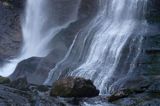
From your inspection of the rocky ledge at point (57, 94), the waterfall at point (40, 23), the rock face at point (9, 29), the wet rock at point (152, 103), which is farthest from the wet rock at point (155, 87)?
the rock face at point (9, 29)

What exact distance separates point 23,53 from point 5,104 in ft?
98.9

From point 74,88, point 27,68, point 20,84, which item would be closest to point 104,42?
point 27,68

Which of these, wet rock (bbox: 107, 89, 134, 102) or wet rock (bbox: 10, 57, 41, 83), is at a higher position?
wet rock (bbox: 10, 57, 41, 83)

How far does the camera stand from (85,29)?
4266 centimetres

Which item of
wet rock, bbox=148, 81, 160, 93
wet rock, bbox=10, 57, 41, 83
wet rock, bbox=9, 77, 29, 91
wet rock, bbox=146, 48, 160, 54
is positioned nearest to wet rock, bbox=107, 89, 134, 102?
wet rock, bbox=148, 81, 160, 93

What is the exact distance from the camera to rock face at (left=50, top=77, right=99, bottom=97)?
26.9 metres

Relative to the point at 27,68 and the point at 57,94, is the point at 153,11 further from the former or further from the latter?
the point at 57,94

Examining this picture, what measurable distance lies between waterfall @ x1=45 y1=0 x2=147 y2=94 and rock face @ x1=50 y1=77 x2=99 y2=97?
14.9 ft

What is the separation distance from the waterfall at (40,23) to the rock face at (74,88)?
21.5m

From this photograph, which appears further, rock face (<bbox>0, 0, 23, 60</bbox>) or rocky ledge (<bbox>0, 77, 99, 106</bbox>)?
rock face (<bbox>0, 0, 23, 60</bbox>)

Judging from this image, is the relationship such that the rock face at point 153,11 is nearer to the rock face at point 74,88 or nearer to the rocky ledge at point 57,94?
the rocky ledge at point 57,94

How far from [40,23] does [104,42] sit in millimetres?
18181

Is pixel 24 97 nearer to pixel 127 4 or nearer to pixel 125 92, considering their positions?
pixel 125 92

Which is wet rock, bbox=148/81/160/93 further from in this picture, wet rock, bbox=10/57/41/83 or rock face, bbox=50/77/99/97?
wet rock, bbox=10/57/41/83
